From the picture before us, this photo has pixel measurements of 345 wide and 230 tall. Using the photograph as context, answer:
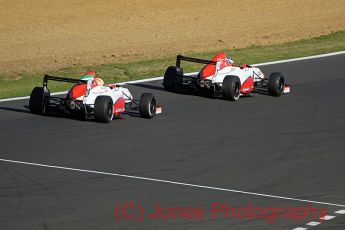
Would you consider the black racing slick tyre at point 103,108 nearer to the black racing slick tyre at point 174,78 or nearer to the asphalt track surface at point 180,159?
the asphalt track surface at point 180,159

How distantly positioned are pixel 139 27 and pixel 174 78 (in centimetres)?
1437

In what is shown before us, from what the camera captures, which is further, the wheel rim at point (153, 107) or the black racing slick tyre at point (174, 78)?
the black racing slick tyre at point (174, 78)

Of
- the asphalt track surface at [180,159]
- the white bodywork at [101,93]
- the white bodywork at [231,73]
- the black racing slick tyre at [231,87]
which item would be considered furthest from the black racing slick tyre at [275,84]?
the white bodywork at [101,93]

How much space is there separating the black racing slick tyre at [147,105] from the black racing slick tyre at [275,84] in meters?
3.78

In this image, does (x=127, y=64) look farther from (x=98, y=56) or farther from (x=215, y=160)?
(x=215, y=160)

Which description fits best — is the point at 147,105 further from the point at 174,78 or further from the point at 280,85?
the point at 280,85

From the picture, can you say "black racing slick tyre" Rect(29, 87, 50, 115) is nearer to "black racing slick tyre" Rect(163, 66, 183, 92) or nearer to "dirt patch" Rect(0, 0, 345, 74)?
"black racing slick tyre" Rect(163, 66, 183, 92)

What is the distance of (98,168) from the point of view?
18.5 meters

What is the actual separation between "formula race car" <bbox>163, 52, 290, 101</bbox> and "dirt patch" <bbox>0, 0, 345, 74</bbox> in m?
6.53

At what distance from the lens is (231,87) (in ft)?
80.8

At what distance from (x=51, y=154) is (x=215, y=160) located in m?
3.20

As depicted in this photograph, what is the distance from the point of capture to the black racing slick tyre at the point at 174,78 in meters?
25.9

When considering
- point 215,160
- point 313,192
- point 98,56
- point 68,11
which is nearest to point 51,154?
point 215,160

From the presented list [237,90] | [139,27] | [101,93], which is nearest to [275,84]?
[237,90]
